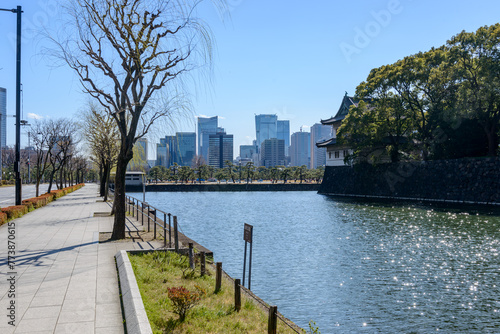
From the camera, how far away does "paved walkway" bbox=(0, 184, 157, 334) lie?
6090 millimetres

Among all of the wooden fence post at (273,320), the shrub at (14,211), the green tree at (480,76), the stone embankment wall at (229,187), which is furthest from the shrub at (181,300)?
the stone embankment wall at (229,187)

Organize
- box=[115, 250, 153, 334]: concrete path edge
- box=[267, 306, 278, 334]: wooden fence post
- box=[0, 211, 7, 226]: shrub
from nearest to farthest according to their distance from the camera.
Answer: box=[115, 250, 153, 334]: concrete path edge
box=[267, 306, 278, 334]: wooden fence post
box=[0, 211, 7, 226]: shrub

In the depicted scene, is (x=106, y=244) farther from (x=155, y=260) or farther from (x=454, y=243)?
(x=454, y=243)

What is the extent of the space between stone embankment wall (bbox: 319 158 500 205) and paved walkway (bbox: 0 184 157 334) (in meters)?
33.2

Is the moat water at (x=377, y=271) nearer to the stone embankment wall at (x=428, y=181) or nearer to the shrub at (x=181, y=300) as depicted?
the shrub at (x=181, y=300)

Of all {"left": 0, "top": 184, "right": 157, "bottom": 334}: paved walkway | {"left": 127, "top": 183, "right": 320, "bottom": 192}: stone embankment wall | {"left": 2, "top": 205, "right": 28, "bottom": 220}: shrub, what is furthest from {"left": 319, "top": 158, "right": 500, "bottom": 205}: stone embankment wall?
{"left": 2, "top": 205, "right": 28, "bottom": 220}: shrub

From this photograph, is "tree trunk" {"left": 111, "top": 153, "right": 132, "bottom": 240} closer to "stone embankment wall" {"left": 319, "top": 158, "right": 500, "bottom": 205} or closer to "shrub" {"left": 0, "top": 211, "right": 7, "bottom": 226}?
"shrub" {"left": 0, "top": 211, "right": 7, "bottom": 226}

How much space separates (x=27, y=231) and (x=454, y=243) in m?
19.1

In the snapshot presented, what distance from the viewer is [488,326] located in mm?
9078

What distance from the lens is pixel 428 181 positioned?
137ft

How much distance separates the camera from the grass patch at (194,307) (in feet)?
21.6

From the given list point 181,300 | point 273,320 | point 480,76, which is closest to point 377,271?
point 273,320

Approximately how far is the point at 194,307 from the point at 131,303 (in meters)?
1.25

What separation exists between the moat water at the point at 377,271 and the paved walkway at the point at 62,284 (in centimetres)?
448
